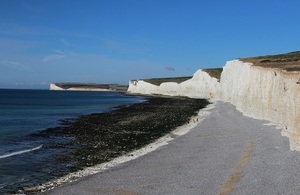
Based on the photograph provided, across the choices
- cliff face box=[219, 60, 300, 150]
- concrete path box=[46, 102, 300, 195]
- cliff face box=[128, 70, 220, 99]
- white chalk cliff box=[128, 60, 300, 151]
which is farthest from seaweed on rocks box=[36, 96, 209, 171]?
cliff face box=[128, 70, 220, 99]

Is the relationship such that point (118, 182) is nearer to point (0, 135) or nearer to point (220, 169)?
point (220, 169)

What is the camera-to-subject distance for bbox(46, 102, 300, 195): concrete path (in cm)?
1332

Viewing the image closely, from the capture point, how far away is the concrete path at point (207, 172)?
1332cm

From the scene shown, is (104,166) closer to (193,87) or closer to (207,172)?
(207,172)

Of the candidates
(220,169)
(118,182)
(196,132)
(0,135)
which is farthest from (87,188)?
(0,135)

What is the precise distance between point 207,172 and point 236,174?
1.25 m

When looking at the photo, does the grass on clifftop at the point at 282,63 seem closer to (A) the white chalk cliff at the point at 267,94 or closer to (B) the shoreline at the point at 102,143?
(A) the white chalk cliff at the point at 267,94

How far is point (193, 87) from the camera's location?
395ft

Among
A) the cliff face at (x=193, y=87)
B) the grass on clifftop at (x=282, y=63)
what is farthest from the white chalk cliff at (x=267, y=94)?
the grass on clifftop at (x=282, y=63)

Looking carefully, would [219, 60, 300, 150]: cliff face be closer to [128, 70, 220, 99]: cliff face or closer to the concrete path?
the concrete path

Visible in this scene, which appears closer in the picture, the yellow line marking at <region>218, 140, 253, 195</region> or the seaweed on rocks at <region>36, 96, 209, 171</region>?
the yellow line marking at <region>218, 140, 253, 195</region>

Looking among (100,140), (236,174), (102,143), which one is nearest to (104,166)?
(236,174)

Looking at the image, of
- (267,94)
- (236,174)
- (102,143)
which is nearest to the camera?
(236,174)

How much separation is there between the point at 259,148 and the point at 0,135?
67.1 ft
